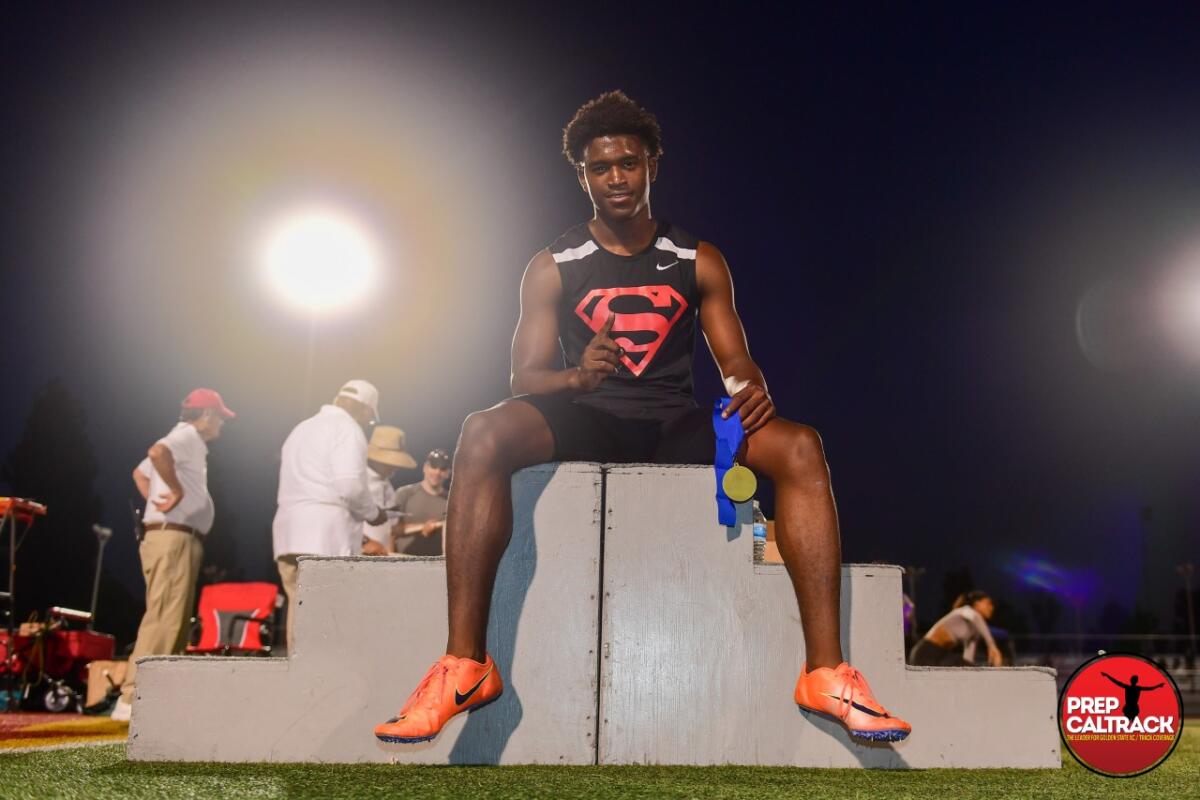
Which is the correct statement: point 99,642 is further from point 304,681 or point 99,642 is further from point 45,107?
point 45,107

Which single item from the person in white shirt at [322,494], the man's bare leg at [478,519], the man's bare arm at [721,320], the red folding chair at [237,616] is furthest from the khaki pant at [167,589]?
the man's bare arm at [721,320]

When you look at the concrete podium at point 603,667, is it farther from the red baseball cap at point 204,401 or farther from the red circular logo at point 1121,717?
the red baseball cap at point 204,401

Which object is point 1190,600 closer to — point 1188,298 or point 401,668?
point 1188,298

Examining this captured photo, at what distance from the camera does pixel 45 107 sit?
3772cm

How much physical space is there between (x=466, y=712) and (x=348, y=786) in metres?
0.54

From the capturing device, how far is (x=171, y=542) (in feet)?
21.5

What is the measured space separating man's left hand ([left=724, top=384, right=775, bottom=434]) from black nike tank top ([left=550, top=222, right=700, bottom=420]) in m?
0.34

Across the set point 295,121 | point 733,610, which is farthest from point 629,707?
point 295,121

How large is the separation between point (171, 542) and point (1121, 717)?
5.44 metres

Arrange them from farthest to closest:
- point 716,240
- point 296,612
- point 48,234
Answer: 1. point 48,234
2. point 716,240
3. point 296,612

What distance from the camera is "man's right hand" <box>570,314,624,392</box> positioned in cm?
331

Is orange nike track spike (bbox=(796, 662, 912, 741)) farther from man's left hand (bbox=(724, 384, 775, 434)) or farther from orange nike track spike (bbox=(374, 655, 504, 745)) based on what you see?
→ orange nike track spike (bbox=(374, 655, 504, 745))

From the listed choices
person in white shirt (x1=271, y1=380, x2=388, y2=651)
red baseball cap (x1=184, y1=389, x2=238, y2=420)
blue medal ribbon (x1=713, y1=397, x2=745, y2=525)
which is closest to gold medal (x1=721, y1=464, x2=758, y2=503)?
blue medal ribbon (x1=713, y1=397, x2=745, y2=525)

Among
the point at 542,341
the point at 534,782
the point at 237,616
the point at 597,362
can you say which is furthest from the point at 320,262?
the point at 534,782
